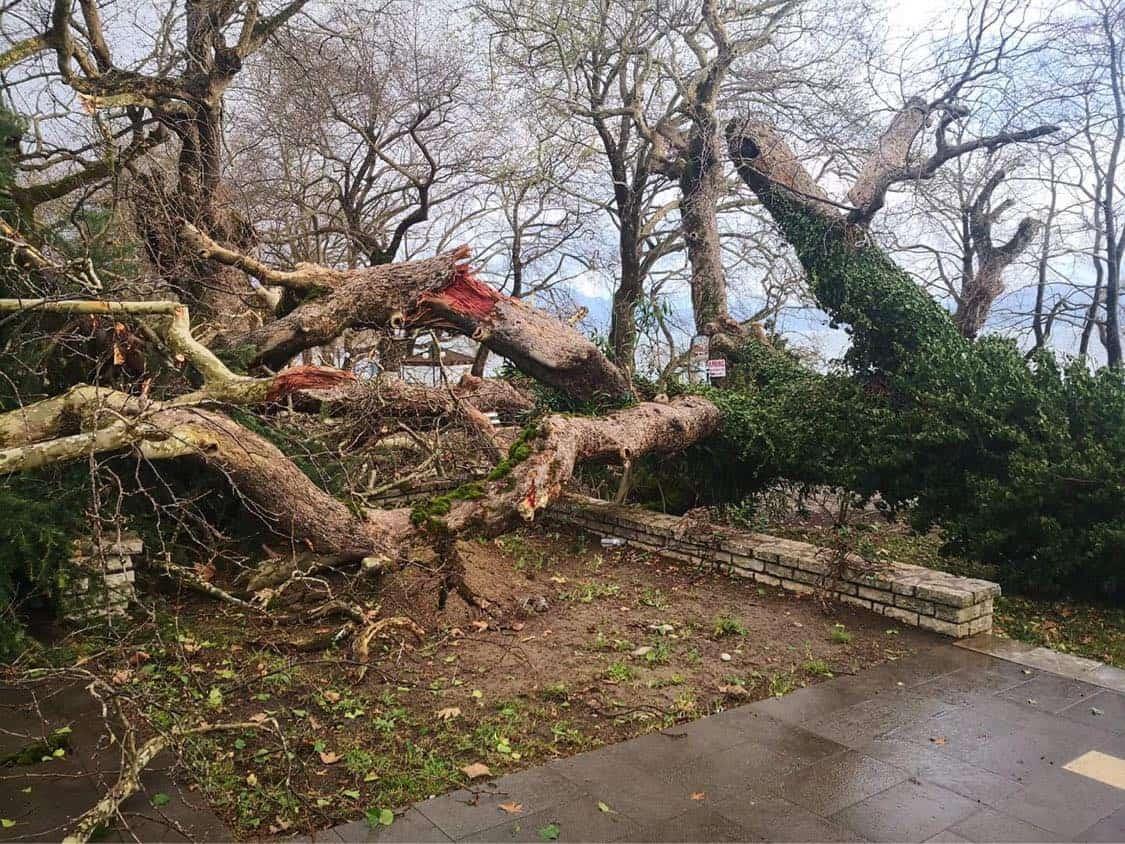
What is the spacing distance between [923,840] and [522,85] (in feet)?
40.2

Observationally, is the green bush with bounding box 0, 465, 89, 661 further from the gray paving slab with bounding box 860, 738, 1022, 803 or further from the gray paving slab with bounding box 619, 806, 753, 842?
the gray paving slab with bounding box 860, 738, 1022, 803

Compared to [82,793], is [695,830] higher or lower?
higher

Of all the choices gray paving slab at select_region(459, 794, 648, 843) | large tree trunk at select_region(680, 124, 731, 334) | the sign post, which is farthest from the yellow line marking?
large tree trunk at select_region(680, 124, 731, 334)

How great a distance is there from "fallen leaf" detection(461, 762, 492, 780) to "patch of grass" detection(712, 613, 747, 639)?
2.49m

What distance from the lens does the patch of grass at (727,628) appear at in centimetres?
572

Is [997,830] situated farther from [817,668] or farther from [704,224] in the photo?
[704,224]

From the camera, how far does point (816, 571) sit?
6609 millimetres

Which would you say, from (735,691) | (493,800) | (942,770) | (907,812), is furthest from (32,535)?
(942,770)

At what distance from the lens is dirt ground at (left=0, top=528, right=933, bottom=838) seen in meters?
3.60

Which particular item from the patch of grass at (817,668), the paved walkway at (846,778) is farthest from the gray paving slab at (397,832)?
the patch of grass at (817,668)

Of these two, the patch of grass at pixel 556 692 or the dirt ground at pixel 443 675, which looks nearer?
the dirt ground at pixel 443 675

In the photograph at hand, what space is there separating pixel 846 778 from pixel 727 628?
7.02 ft

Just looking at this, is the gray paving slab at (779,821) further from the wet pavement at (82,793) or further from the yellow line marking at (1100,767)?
the wet pavement at (82,793)

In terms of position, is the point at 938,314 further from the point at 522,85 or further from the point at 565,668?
the point at 522,85
